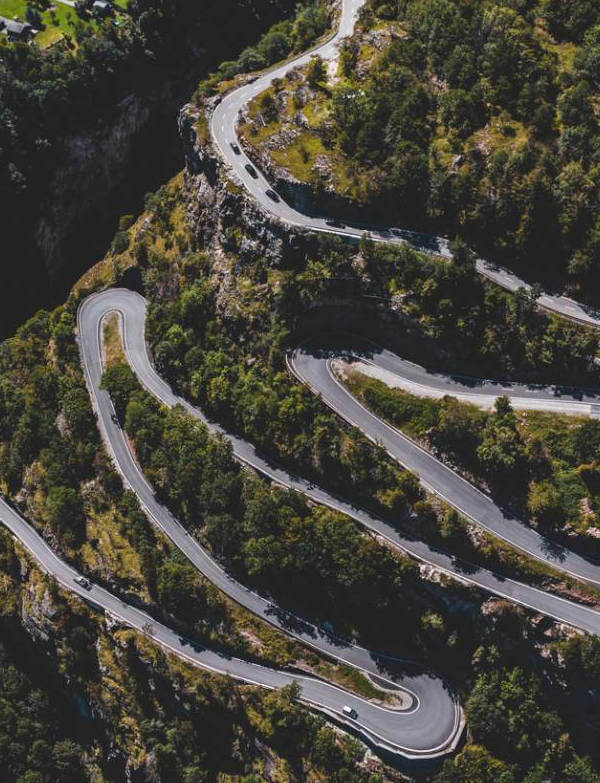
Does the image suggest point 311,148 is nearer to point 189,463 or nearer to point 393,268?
point 393,268

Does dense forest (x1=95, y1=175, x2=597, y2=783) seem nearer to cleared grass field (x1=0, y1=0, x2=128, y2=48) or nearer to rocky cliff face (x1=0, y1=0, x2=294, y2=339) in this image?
rocky cliff face (x1=0, y1=0, x2=294, y2=339)

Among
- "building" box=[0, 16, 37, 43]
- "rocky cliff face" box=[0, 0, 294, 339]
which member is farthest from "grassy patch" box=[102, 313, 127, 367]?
"building" box=[0, 16, 37, 43]

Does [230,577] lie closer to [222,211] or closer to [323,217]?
[323,217]

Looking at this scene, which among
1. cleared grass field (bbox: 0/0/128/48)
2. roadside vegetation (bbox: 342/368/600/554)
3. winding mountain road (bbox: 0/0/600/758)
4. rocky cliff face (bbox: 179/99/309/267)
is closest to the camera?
roadside vegetation (bbox: 342/368/600/554)

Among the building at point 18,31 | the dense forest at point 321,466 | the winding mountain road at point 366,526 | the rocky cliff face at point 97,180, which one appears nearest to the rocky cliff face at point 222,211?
the dense forest at point 321,466

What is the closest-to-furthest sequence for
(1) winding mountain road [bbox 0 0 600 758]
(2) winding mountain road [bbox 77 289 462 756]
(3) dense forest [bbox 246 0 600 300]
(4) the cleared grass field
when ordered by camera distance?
(1) winding mountain road [bbox 0 0 600 758], (2) winding mountain road [bbox 77 289 462 756], (3) dense forest [bbox 246 0 600 300], (4) the cleared grass field

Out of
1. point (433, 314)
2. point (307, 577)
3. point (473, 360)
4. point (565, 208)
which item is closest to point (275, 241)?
point (433, 314)

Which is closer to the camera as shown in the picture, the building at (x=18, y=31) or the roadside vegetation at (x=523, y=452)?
the roadside vegetation at (x=523, y=452)

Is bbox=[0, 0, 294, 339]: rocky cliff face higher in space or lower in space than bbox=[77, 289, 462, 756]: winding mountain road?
higher

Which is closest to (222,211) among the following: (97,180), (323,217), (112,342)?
(323,217)

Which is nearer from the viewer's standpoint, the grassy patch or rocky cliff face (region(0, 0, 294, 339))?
the grassy patch

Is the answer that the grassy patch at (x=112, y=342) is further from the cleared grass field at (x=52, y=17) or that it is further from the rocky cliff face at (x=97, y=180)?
the cleared grass field at (x=52, y=17)
